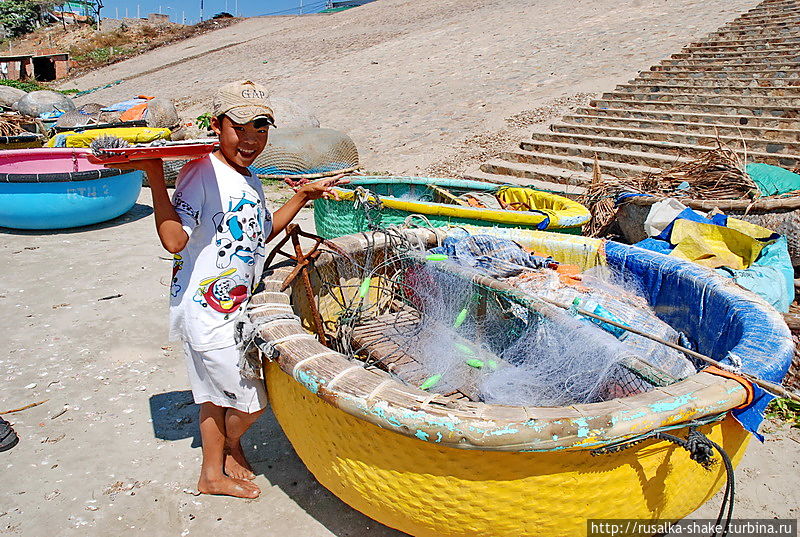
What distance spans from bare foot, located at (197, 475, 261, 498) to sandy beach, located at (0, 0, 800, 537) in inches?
1.2

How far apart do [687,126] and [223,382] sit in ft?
25.5

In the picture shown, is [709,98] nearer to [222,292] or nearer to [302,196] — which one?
[302,196]

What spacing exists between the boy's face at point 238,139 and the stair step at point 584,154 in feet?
20.7

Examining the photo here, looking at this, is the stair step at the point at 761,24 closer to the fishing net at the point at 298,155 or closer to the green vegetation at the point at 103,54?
the fishing net at the point at 298,155

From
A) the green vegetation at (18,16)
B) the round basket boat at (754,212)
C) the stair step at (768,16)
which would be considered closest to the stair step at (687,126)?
the round basket boat at (754,212)

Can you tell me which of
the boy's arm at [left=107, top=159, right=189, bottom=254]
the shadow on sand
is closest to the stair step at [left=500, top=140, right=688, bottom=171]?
the shadow on sand

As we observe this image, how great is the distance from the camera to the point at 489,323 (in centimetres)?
305

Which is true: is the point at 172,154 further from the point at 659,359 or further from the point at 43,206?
the point at 43,206

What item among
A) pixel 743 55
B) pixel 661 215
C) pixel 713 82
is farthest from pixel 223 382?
pixel 743 55

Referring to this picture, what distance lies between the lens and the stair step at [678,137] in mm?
6840

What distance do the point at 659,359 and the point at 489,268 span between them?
978mm

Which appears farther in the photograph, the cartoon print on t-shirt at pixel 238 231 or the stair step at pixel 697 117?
the stair step at pixel 697 117

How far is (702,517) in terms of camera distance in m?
2.30

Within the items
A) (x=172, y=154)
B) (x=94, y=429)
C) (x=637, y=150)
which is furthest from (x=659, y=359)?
(x=637, y=150)
